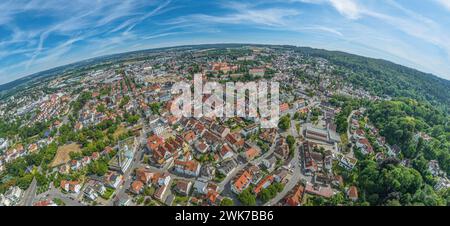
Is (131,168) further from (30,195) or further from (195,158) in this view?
(30,195)

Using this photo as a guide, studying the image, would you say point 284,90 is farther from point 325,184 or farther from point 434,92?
point 434,92

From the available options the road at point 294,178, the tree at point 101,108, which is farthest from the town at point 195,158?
the tree at point 101,108

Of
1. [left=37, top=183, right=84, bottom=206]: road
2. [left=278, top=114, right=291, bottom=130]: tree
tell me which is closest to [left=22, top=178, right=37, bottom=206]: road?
[left=37, top=183, right=84, bottom=206]: road

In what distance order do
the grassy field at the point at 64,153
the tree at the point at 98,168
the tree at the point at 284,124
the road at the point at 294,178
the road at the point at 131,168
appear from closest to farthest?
the road at the point at 294,178 < the road at the point at 131,168 < the tree at the point at 98,168 < the grassy field at the point at 64,153 < the tree at the point at 284,124

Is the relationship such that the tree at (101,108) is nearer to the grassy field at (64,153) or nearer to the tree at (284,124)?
the grassy field at (64,153)

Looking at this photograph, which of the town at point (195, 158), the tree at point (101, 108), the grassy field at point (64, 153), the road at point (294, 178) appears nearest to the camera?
the road at point (294, 178)
